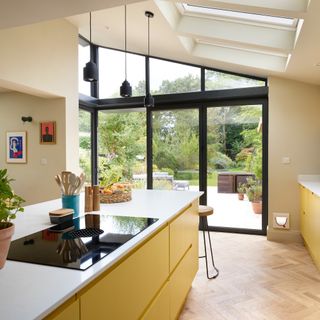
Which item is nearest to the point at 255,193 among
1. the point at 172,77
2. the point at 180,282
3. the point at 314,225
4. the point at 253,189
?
the point at 253,189

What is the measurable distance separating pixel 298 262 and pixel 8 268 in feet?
11.5

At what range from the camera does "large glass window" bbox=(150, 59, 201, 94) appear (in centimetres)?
502

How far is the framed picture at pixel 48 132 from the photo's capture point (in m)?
4.46

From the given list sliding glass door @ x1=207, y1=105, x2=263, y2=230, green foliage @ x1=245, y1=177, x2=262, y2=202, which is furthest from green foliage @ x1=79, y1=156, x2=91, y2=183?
green foliage @ x1=245, y1=177, x2=262, y2=202

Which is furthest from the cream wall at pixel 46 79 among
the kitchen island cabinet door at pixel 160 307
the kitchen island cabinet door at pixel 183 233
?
the kitchen island cabinet door at pixel 160 307

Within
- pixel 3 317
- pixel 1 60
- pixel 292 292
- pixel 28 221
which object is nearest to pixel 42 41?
pixel 1 60

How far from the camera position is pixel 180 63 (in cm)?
512

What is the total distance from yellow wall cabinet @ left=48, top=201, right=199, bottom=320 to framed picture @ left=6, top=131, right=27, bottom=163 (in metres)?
3.32

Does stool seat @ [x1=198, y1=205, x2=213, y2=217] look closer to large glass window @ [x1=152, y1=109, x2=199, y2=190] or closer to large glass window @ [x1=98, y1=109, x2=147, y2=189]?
large glass window @ [x1=152, y1=109, x2=199, y2=190]

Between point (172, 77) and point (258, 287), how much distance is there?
3701 millimetres

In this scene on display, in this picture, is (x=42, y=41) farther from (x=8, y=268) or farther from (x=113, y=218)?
(x=8, y=268)

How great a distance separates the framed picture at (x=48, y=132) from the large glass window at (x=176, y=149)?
1.81 m

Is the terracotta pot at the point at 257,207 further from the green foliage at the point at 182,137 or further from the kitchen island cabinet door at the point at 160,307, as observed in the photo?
the kitchen island cabinet door at the point at 160,307

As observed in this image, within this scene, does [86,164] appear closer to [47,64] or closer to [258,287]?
[47,64]
